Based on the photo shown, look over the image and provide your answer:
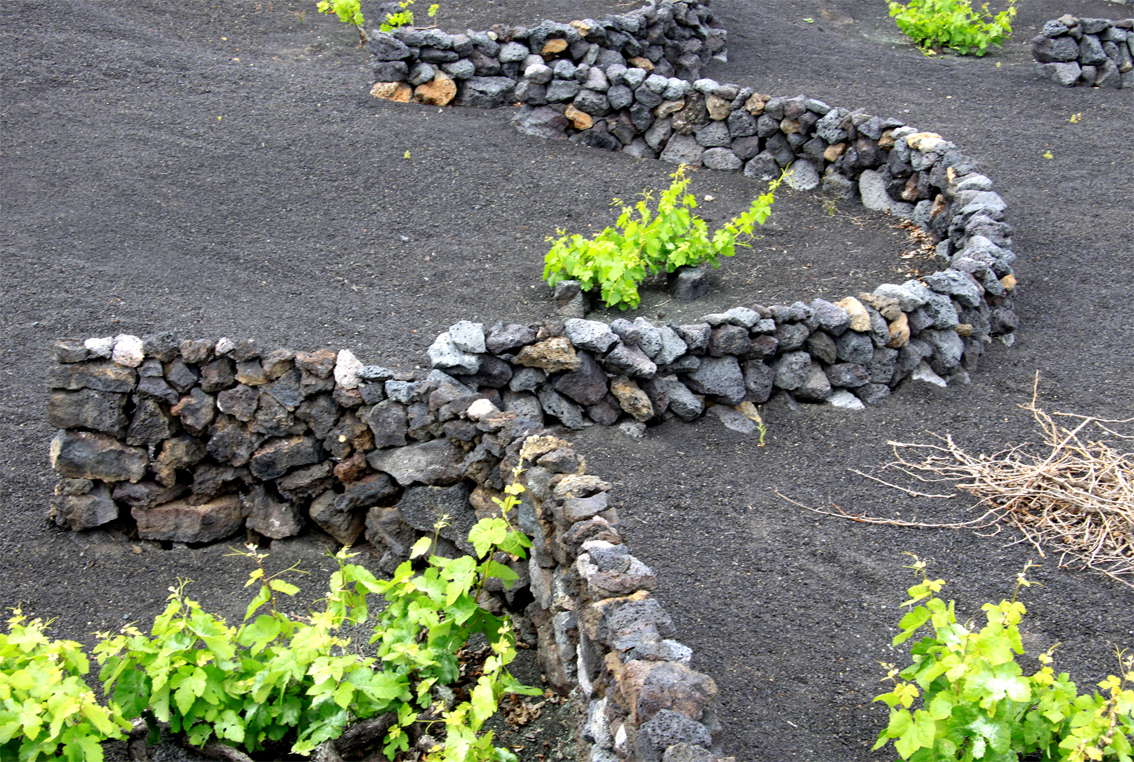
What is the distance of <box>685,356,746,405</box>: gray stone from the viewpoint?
6.28m

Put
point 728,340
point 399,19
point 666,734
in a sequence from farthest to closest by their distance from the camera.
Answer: point 399,19
point 728,340
point 666,734

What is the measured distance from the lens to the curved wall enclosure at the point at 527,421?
381cm

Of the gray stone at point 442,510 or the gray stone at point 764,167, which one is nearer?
the gray stone at point 442,510

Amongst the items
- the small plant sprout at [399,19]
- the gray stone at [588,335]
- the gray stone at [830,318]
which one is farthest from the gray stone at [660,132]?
the gray stone at [588,335]

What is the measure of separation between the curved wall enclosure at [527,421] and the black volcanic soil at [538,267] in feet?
0.82

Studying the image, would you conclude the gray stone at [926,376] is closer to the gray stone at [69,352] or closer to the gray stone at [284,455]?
the gray stone at [284,455]

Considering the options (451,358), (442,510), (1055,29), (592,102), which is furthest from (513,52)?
(1055,29)

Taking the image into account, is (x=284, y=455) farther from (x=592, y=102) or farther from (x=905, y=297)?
(x=592, y=102)

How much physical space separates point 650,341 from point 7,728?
3.99 m

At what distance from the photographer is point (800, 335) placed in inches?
253

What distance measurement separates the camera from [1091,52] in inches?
445

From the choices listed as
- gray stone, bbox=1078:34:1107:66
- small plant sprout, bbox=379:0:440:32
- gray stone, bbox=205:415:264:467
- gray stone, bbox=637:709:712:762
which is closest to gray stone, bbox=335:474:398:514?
gray stone, bbox=205:415:264:467

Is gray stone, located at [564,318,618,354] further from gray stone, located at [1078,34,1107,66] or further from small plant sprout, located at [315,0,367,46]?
gray stone, located at [1078,34,1107,66]

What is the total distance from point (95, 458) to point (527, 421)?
2.43m
